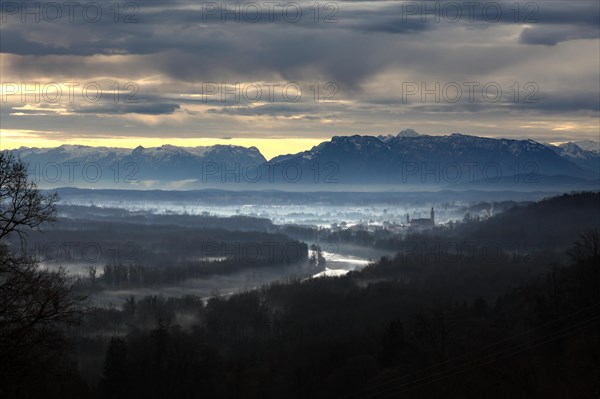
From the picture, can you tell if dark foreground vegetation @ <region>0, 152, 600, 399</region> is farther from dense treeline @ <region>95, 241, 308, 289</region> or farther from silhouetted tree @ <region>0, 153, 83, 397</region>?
dense treeline @ <region>95, 241, 308, 289</region>

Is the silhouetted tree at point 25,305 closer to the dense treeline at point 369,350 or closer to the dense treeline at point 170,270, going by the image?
the dense treeline at point 369,350

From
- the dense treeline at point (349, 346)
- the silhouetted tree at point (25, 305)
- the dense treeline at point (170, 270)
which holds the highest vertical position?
the silhouetted tree at point (25, 305)

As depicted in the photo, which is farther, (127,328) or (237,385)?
(127,328)

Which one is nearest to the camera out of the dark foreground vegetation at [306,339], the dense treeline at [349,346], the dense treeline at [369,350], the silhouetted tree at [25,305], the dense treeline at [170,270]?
the silhouetted tree at [25,305]

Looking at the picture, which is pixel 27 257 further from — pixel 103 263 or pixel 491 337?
pixel 103 263

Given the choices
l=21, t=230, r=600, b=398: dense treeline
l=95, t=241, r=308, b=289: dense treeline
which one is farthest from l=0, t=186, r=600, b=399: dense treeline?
l=95, t=241, r=308, b=289: dense treeline

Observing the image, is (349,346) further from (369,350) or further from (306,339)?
(306,339)

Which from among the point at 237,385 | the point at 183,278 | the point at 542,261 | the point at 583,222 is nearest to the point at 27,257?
the point at 237,385

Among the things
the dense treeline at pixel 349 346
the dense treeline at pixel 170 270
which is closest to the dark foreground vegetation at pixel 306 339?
the dense treeline at pixel 349 346
